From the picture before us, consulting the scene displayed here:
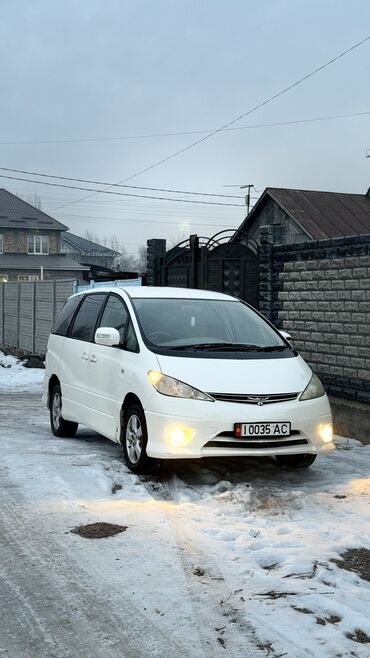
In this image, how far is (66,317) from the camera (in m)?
8.70

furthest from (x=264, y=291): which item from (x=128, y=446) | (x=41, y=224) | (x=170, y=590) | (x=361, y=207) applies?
(x=41, y=224)

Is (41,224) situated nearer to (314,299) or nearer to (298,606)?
(314,299)

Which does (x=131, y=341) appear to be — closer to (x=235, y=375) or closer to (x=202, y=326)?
(x=202, y=326)

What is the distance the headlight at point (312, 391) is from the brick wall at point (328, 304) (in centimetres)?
242

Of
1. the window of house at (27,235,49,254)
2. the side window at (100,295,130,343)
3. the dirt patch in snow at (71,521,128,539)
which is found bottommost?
the dirt patch in snow at (71,521,128,539)

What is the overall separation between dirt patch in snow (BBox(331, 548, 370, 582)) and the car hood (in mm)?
1741

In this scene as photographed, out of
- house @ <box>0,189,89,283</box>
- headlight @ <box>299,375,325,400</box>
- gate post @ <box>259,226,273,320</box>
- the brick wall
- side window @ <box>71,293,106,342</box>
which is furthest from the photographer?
house @ <box>0,189,89,283</box>

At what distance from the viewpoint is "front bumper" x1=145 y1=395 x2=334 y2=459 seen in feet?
19.0

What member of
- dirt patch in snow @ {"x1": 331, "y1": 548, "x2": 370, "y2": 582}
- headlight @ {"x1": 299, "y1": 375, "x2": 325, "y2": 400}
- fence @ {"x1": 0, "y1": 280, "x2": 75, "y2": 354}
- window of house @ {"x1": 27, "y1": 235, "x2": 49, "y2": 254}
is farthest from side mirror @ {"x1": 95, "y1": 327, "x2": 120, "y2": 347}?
window of house @ {"x1": 27, "y1": 235, "x2": 49, "y2": 254}

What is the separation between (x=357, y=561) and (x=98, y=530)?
5.55 ft

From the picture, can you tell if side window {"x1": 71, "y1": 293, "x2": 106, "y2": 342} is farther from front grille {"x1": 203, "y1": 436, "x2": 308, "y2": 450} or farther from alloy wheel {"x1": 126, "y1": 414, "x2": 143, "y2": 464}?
front grille {"x1": 203, "y1": 436, "x2": 308, "y2": 450}

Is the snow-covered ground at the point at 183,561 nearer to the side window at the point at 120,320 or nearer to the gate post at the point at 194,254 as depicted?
the side window at the point at 120,320

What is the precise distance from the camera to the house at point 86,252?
81119 millimetres

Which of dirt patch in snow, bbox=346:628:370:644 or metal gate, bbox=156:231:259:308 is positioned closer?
dirt patch in snow, bbox=346:628:370:644
